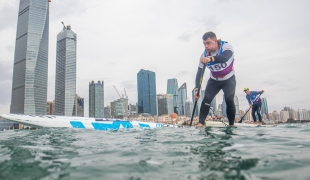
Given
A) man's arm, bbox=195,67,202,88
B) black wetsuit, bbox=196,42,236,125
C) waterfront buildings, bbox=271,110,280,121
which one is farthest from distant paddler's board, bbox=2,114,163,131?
waterfront buildings, bbox=271,110,280,121

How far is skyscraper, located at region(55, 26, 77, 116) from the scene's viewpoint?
17300 centimetres

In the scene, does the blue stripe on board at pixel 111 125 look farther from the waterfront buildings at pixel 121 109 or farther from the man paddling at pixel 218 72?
the waterfront buildings at pixel 121 109

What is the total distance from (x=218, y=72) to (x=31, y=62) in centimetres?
16711

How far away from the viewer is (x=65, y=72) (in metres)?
185

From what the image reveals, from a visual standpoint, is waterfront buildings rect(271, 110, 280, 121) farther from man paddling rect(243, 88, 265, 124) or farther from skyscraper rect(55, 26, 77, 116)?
skyscraper rect(55, 26, 77, 116)

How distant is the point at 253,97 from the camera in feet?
51.6

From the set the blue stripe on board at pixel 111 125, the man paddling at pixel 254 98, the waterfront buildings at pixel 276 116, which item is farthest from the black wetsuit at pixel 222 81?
the waterfront buildings at pixel 276 116

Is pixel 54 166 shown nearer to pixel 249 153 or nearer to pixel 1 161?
pixel 1 161

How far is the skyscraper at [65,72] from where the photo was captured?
173 m

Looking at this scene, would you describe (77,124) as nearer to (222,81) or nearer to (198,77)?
(198,77)

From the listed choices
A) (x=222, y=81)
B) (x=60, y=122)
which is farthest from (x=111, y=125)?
(x=222, y=81)

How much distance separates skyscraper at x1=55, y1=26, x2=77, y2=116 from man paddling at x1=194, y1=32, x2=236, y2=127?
173 meters

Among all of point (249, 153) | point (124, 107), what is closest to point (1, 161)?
point (249, 153)

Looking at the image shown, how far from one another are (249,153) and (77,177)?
7.44ft
